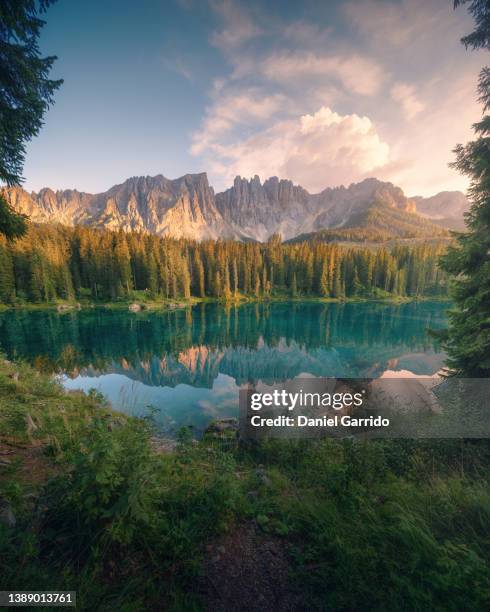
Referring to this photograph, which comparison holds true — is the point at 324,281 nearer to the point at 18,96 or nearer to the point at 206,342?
the point at 206,342

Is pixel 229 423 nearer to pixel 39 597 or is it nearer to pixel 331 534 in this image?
pixel 331 534

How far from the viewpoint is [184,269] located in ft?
211

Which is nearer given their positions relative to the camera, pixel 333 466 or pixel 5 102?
pixel 333 466

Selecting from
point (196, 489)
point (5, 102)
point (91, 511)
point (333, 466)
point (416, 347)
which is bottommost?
point (416, 347)

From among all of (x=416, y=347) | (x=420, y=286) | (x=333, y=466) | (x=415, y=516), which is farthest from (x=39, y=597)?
(x=420, y=286)

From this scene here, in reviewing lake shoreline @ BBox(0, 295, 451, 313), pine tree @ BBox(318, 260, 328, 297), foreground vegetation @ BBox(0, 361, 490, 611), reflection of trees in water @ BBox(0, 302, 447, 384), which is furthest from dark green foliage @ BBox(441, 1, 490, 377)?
pine tree @ BBox(318, 260, 328, 297)

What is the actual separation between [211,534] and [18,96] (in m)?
10.8

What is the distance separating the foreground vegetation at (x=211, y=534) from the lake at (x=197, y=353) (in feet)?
21.4

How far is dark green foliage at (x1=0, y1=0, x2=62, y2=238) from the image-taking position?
6102 mm

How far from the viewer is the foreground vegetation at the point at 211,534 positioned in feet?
8.36

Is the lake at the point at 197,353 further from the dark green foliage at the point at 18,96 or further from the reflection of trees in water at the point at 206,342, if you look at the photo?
the dark green foliage at the point at 18,96

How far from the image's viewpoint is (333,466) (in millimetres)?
5301

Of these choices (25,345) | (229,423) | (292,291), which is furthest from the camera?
(292,291)

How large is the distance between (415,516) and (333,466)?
1.87 m
